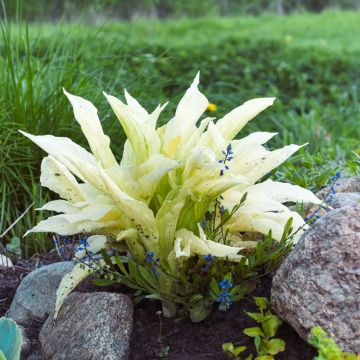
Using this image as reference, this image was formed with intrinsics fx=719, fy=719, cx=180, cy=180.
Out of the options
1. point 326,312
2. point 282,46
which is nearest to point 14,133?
point 326,312

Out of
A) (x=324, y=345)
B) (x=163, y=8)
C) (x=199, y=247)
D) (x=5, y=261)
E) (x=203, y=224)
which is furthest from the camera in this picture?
(x=163, y=8)

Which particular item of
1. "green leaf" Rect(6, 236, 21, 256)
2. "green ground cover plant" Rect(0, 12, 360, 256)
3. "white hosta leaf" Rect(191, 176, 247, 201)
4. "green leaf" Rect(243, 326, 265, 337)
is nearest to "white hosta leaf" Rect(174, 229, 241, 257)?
"white hosta leaf" Rect(191, 176, 247, 201)

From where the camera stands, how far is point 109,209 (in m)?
2.31

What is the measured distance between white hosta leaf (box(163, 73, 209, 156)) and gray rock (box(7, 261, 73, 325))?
2.50 feet

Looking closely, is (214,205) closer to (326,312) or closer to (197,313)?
(197,313)

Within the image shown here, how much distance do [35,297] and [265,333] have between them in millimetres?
960

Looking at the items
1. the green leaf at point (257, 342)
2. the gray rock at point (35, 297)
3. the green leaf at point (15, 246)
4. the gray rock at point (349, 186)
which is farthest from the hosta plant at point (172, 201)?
the green leaf at point (15, 246)

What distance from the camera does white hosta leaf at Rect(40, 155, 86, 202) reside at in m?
2.41

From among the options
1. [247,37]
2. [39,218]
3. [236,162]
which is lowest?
[247,37]

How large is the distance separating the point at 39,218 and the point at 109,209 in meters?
1.28

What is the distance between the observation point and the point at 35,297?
107 inches

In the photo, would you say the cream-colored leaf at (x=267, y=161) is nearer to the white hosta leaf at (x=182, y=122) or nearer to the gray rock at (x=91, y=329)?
the white hosta leaf at (x=182, y=122)

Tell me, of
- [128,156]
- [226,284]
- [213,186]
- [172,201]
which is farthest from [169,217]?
[128,156]

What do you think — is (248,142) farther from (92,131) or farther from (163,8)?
→ (163,8)
